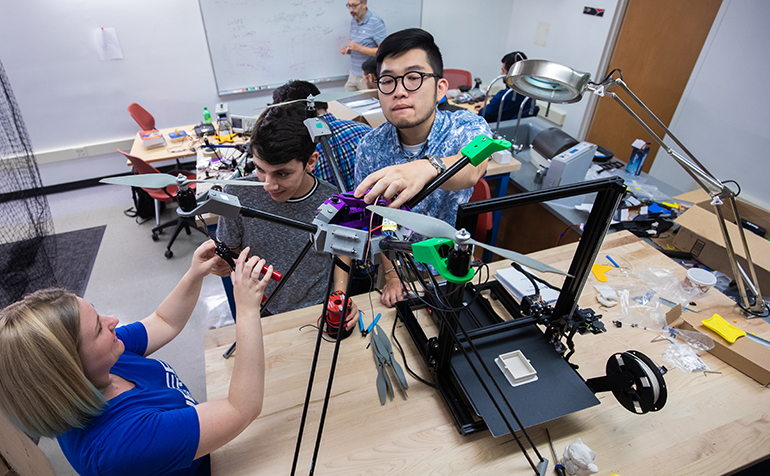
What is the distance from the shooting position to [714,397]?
109cm

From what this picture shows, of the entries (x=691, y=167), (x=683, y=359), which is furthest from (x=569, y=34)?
(x=683, y=359)

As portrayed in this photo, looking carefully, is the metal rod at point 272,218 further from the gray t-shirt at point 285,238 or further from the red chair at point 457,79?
the red chair at point 457,79

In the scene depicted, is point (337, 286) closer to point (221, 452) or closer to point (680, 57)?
point (221, 452)

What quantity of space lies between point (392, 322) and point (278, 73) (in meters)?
4.23

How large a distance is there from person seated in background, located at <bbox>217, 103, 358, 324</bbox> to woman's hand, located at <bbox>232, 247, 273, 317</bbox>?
447 mm

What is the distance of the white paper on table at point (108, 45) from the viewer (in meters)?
3.73

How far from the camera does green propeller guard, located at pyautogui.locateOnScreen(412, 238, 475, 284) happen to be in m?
0.67

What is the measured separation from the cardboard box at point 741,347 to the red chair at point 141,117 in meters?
4.47

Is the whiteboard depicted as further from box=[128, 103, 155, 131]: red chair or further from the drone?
the drone

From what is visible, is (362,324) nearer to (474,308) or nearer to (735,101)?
(474,308)

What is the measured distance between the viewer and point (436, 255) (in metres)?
0.68

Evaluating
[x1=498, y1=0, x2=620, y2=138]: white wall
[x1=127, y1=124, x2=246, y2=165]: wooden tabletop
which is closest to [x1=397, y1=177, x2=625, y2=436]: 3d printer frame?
[x1=127, y1=124, x2=246, y2=165]: wooden tabletop

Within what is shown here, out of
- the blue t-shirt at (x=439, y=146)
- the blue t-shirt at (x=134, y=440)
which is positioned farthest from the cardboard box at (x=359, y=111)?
the blue t-shirt at (x=134, y=440)

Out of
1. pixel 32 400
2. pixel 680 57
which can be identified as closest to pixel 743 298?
pixel 32 400
